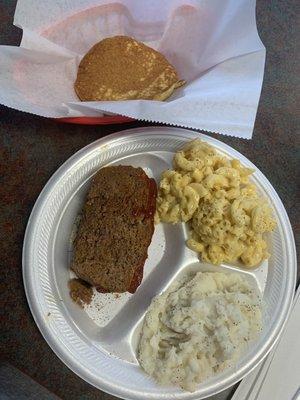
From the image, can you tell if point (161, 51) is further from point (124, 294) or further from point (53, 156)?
point (124, 294)

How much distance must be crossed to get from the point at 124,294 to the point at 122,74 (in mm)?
481

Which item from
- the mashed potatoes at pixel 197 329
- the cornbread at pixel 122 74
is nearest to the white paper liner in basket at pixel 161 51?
the cornbread at pixel 122 74

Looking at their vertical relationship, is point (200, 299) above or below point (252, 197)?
below

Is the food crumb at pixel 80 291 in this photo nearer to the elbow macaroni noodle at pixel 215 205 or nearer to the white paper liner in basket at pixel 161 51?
the elbow macaroni noodle at pixel 215 205

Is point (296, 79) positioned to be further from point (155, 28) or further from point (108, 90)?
point (108, 90)

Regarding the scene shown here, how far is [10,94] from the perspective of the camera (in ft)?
3.18

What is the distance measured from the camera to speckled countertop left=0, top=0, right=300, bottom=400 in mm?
1020

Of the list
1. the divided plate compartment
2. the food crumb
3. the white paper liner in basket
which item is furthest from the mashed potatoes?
the white paper liner in basket

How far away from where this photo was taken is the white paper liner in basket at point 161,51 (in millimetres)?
949

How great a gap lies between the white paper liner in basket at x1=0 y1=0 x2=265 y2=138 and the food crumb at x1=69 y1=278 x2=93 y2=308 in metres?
0.35

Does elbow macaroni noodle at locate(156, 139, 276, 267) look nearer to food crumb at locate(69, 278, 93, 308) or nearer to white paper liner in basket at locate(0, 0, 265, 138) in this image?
white paper liner in basket at locate(0, 0, 265, 138)

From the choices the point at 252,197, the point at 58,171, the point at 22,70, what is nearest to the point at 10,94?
the point at 22,70

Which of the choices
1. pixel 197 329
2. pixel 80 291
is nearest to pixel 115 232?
pixel 80 291

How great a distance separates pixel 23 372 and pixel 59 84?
62 cm
